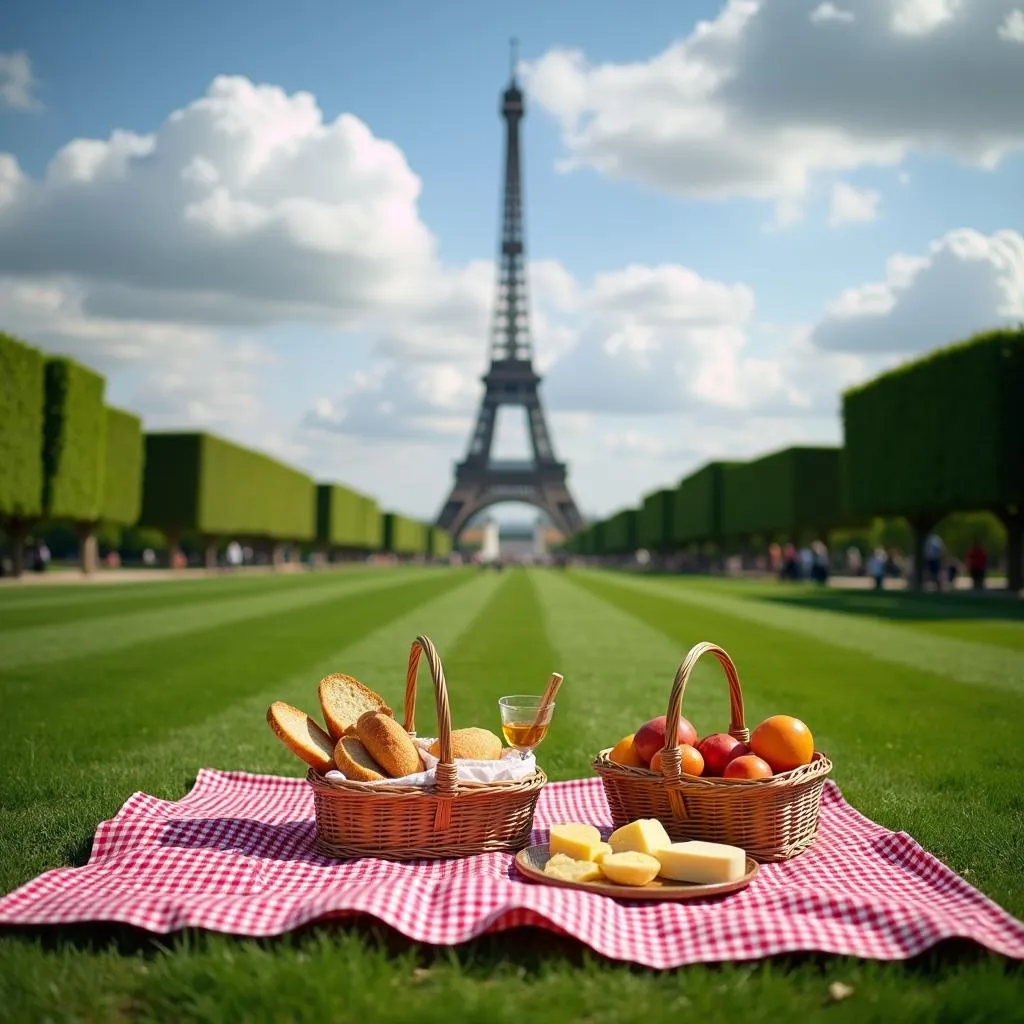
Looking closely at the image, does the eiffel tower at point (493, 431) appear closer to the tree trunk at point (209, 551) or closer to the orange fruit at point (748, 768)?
the tree trunk at point (209, 551)

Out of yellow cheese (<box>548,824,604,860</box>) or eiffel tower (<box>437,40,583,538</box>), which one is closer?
yellow cheese (<box>548,824,604,860</box>)

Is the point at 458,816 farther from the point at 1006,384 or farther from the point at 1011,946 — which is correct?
the point at 1006,384

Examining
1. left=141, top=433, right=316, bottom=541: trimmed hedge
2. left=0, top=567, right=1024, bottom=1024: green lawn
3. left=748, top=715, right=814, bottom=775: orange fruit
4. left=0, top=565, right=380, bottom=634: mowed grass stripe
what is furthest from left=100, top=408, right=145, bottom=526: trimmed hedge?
left=748, top=715, right=814, bottom=775: orange fruit

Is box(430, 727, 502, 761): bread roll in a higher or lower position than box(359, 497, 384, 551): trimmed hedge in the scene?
lower

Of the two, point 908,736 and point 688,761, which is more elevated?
point 688,761

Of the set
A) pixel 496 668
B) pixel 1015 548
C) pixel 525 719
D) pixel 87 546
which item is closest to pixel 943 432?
pixel 1015 548

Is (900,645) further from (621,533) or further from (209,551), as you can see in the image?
(621,533)

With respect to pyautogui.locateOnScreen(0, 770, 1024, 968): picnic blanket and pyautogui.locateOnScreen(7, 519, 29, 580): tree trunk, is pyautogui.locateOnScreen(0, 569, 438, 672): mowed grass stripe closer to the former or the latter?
pyautogui.locateOnScreen(0, 770, 1024, 968): picnic blanket
